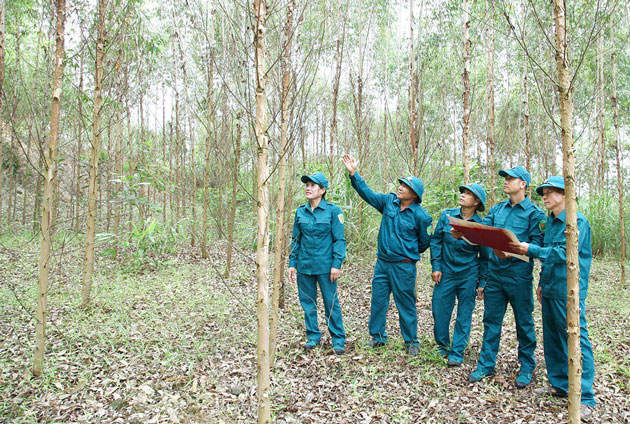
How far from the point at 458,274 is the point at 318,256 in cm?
129

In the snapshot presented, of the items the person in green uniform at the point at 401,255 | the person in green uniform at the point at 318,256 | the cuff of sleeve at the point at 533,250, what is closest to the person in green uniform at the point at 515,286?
the cuff of sleeve at the point at 533,250

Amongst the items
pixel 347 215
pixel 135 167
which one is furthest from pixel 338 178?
pixel 135 167

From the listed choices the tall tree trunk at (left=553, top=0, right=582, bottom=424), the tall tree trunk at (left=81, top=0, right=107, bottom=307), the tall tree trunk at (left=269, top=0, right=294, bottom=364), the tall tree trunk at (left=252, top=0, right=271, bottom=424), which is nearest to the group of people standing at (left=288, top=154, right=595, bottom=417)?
the tall tree trunk at (left=269, top=0, right=294, bottom=364)

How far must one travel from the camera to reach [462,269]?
3.38 metres

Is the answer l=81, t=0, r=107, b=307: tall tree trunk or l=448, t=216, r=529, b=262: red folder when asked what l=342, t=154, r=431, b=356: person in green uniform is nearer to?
l=448, t=216, r=529, b=262: red folder

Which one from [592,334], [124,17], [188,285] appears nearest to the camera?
[124,17]

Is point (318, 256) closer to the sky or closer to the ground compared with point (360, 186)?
closer to the ground

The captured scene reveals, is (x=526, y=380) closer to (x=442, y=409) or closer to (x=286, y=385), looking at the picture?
(x=442, y=409)

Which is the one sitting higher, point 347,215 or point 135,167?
point 135,167

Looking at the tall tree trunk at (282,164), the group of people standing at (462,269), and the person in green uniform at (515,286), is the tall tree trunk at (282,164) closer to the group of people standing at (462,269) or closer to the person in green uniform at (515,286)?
the group of people standing at (462,269)

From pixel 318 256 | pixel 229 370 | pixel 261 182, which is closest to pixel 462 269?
pixel 318 256

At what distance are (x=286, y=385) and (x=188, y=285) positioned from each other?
2.86m

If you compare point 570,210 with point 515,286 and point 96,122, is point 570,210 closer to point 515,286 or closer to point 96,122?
point 515,286

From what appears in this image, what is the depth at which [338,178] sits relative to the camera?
656cm
